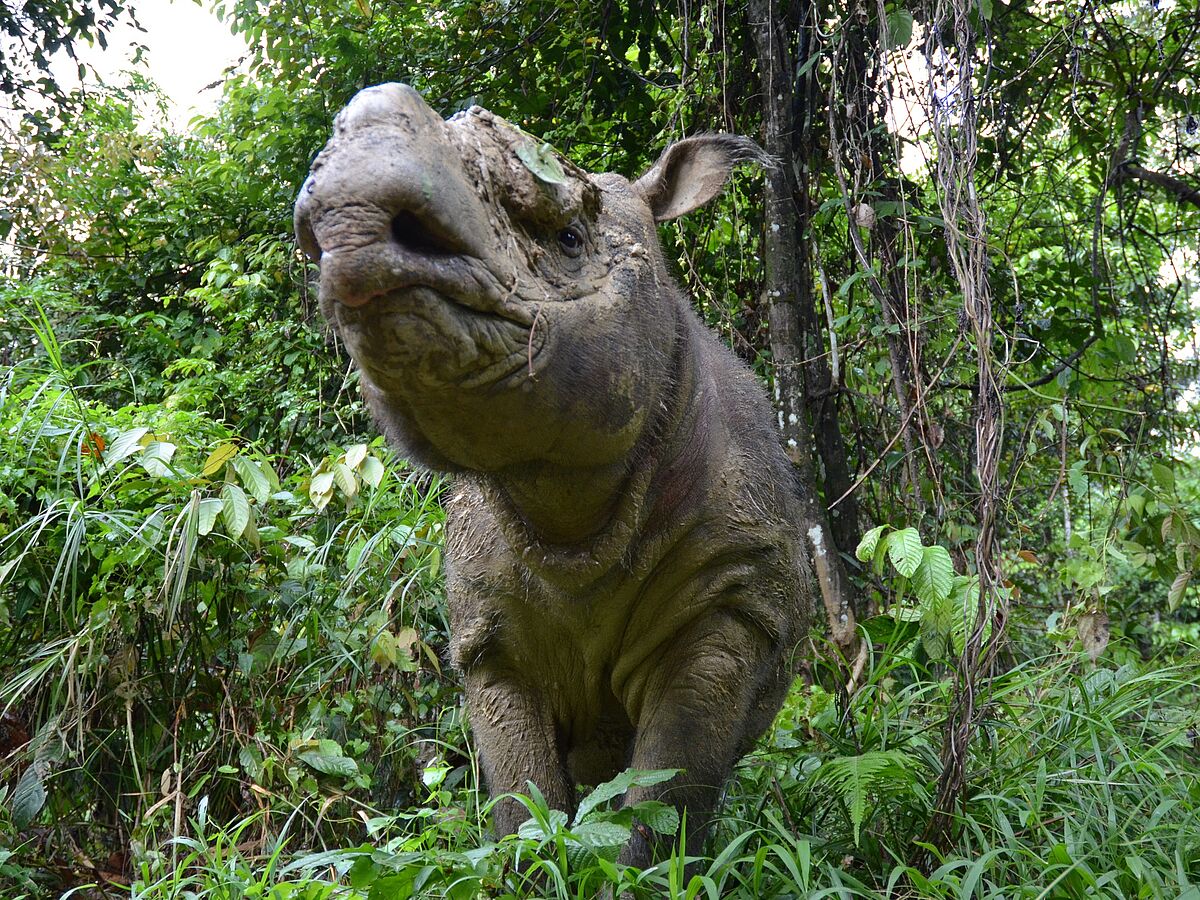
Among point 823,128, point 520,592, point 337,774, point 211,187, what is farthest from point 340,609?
point 211,187

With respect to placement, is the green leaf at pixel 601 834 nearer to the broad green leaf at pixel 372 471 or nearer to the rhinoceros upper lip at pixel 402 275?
the rhinoceros upper lip at pixel 402 275

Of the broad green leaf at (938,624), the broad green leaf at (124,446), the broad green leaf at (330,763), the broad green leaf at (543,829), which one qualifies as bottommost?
the broad green leaf at (543,829)

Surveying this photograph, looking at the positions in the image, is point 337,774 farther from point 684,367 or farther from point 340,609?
point 684,367

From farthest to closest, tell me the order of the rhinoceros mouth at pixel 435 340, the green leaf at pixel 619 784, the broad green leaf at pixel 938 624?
1. the broad green leaf at pixel 938 624
2. the green leaf at pixel 619 784
3. the rhinoceros mouth at pixel 435 340

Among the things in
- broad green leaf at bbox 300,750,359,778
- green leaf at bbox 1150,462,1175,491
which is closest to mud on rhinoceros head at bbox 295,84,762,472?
broad green leaf at bbox 300,750,359,778

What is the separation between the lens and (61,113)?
6.16 m

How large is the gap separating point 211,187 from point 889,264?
212 inches

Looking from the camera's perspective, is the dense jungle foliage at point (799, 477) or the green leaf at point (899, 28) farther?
the green leaf at point (899, 28)

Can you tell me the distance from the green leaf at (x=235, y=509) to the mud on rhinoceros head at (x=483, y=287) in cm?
150

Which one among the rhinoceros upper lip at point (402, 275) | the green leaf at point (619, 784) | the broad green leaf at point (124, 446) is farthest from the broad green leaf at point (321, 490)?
the rhinoceros upper lip at point (402, 275)

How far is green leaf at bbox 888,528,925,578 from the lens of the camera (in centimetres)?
351

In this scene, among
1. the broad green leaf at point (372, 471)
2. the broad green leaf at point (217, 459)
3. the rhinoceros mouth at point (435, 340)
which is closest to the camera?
the rhinoceros mouth at point (435, 340)

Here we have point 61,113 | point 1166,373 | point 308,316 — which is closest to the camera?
point 1166,373

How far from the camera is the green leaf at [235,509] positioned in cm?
393
